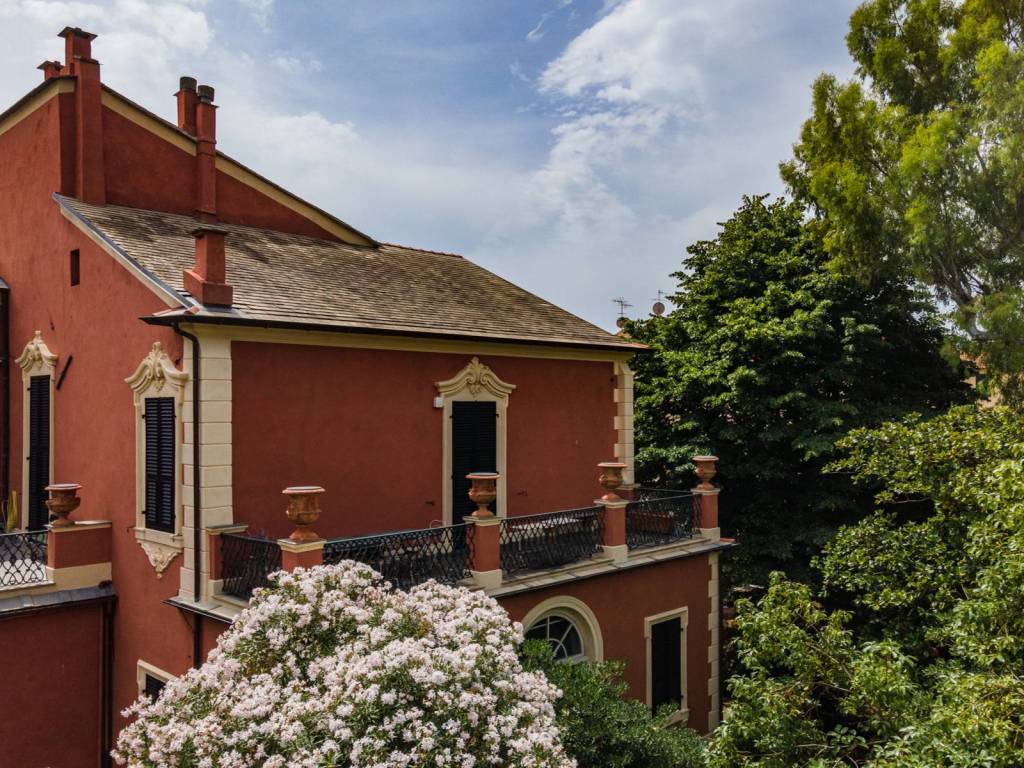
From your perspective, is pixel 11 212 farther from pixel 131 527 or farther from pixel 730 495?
pixel 730 495

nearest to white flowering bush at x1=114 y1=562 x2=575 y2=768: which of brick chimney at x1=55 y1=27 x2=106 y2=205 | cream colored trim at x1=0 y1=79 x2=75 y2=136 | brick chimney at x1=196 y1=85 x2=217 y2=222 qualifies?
brick chimney at x1=55 y1=27 x2=106 y2=205

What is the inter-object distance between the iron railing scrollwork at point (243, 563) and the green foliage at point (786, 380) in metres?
10.4

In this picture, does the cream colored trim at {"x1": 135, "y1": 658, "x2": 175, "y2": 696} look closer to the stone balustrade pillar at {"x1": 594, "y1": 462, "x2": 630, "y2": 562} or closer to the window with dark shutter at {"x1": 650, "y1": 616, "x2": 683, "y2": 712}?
the stone balustrade pillar at {"x1": 594, "y1": 462, "x2": 630, "y2": 562}

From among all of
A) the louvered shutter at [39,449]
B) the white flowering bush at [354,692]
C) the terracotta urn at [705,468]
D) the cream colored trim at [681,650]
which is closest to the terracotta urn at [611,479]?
the cream colored trim at [681,650]

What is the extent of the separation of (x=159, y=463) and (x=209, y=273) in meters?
2.77

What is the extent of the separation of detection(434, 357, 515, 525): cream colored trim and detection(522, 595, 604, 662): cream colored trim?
225 centimetres

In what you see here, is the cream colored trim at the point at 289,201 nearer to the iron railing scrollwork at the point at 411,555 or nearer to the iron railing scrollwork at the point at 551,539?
the iron railing scrollwork at the point at 551,539

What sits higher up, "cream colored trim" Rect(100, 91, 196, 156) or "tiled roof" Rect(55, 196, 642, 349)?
"cream colored trim" Rect(100, 91, 196, 156)

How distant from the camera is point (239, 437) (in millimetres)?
9570

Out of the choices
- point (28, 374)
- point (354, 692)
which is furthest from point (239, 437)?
point (28, 374)

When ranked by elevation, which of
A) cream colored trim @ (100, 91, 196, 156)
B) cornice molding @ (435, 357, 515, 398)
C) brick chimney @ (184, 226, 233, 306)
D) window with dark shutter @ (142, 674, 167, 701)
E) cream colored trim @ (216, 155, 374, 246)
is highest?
cream colored trim @ (100, 91, 196, 156)

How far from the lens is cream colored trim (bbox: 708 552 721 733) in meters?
13.0

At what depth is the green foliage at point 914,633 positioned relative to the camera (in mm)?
6118

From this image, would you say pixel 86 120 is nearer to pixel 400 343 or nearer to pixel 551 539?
pixel 400 343
